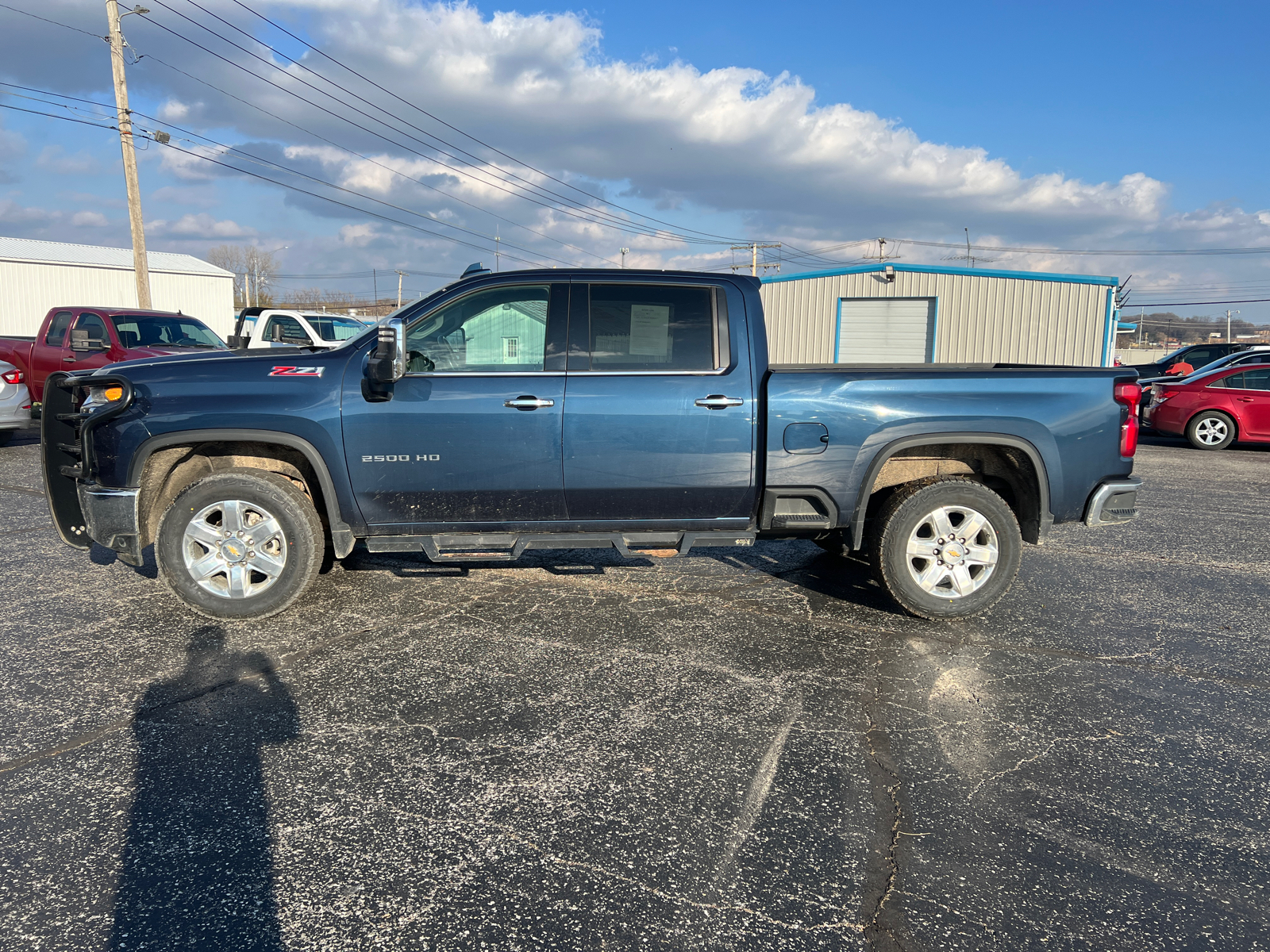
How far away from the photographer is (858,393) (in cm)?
469

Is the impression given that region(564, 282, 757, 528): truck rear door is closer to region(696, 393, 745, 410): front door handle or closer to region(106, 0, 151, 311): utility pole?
region(696, 393, 745, 410): front door handle

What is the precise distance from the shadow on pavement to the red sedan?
14.5 m

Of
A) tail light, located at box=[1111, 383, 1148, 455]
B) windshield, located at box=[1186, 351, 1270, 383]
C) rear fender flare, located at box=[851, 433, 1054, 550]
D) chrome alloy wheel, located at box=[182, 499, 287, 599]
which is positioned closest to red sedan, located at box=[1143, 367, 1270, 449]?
windshield, located at box=[1186, 351, 1270, 383]

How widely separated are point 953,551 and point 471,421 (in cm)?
291

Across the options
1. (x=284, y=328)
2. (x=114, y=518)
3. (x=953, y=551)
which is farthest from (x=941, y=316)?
(x=114, y=518)

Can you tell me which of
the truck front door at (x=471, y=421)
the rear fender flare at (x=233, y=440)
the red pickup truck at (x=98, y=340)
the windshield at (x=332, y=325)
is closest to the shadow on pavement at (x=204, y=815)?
the rear fender flare at (x=233, y=440)

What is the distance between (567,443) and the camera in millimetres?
4668

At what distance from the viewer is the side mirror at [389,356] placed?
441cm

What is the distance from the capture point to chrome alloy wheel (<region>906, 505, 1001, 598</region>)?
4855mm

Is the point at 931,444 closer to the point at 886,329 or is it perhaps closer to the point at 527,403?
the point at 527,403

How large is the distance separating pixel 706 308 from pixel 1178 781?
3.24 m

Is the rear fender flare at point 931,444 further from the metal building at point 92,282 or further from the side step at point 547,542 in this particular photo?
the metal building at point 92,282

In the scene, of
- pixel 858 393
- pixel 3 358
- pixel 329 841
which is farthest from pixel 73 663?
pixel 3 358

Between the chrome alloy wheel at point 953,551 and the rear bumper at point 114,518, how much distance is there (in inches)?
174
